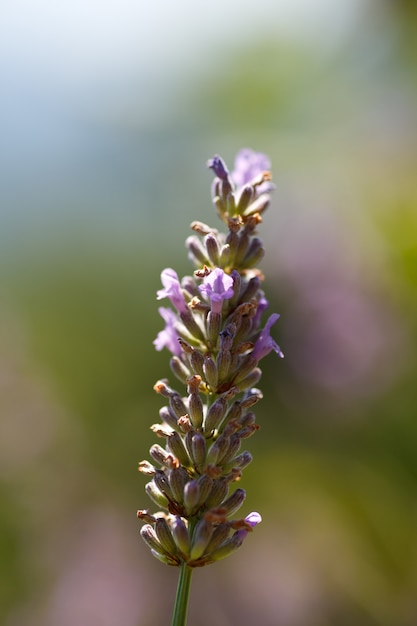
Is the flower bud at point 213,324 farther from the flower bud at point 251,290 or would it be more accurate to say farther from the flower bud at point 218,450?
the flower bud at point 218,450

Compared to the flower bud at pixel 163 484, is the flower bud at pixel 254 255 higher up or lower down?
higher up

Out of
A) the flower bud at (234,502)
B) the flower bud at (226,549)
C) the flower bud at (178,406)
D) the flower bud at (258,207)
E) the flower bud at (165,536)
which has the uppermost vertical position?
the flower bud at (258,207)

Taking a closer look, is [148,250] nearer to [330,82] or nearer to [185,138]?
[185,138]

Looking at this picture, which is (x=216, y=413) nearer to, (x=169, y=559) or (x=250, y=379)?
(x=250, y=379)

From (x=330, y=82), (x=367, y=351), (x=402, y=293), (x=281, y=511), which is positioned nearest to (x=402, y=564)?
(x=281, y=511)

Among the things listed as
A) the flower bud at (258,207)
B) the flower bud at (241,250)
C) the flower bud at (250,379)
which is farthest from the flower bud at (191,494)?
the flower bud at (258,207)

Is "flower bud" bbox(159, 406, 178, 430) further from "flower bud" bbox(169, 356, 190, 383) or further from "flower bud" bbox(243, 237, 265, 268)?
"flower bud" bbox(243, 237, 265, 268)

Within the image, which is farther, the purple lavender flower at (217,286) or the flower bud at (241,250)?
the flower bud at (241,250)
